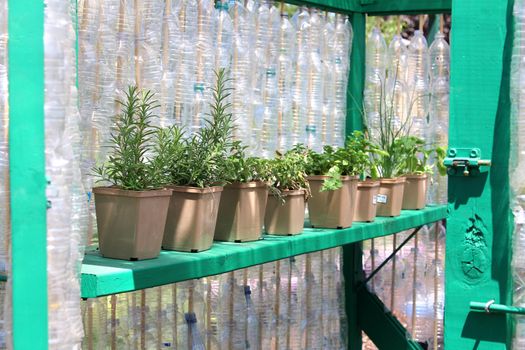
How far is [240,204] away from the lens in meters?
3.10

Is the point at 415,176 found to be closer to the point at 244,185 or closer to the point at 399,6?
the point at 399,6

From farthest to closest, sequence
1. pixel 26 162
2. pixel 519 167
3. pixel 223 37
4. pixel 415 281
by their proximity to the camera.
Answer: pixel 415 281, pixel 223 37, pixel 519 167, pixel 26 162

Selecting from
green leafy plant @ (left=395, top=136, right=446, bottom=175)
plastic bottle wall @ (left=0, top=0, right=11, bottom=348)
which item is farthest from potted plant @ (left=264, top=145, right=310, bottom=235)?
plastic bottle wall @ (left=0, top=0, right=11, bottom=348)

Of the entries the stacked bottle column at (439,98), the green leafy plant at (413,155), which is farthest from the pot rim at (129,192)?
the stacked bottle column at (439,98)

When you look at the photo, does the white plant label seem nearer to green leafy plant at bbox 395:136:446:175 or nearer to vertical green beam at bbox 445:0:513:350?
green leafy plant at bbox 395:136:446:175

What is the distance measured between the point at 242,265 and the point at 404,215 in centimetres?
167

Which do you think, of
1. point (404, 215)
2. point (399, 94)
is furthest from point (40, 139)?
point (399, 94)

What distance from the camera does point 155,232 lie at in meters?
2.59

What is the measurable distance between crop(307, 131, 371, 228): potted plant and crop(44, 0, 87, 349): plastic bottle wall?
1.70 m

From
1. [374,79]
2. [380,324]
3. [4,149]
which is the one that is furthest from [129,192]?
[380,324]

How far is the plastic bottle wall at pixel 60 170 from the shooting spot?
1954 millimetres

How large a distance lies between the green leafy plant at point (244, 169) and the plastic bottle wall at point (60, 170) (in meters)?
1.00

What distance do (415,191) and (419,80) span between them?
2.69ft

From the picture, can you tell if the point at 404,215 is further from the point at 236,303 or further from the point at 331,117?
the point at 236,303
